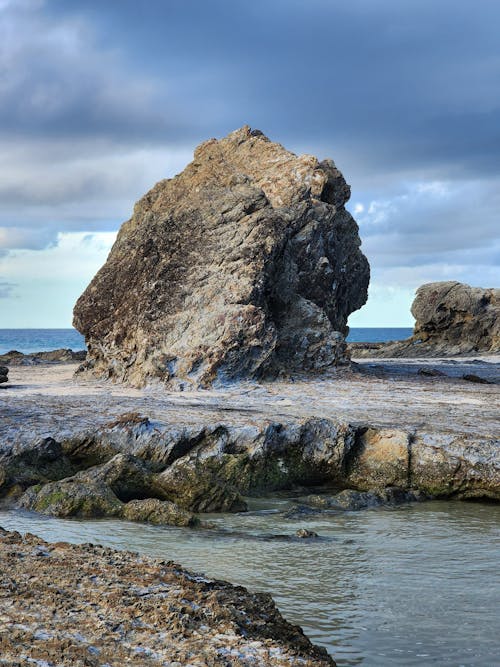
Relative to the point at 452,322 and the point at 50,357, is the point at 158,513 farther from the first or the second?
the point at 452,322

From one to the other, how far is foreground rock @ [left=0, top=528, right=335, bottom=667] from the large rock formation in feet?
39.7

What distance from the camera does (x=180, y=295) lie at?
2042 centimetres

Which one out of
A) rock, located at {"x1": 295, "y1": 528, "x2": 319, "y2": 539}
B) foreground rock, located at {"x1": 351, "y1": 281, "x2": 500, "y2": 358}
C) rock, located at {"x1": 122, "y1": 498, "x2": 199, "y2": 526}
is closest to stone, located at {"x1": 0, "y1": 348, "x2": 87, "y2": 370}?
foreground rock, located at {"x1": 351, "y1": 281, "x2": 500, "y2": 358}

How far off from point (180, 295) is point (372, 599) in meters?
13.6

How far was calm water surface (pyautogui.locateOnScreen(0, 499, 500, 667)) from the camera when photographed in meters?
6.43

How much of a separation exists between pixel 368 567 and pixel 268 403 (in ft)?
25.3

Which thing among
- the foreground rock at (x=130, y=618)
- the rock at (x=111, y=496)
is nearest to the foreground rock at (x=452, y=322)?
the rock at (x=111, y=496)

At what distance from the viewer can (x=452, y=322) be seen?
41.3 metres

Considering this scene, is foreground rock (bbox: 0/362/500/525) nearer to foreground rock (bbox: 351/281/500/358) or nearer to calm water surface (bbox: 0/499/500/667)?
calm water surface (bbox: 0/499/500/667)

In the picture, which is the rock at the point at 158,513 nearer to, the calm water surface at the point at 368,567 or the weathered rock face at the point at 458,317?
the calm water surface at the point at 368,567

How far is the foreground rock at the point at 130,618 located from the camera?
495cm

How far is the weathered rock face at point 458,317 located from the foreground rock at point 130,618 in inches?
1378

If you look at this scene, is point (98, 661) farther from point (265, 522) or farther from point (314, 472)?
point (314, 472)

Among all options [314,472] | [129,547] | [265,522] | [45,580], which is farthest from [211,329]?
[45,580]
